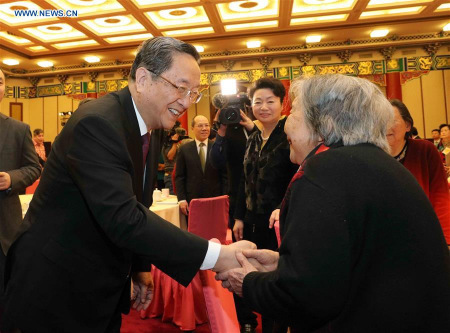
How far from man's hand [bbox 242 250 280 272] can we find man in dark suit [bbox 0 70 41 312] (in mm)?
1417

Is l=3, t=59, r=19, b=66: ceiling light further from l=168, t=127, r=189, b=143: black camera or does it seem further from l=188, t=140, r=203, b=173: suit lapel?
l=188, t=140, r=203, b=173: suit lapel

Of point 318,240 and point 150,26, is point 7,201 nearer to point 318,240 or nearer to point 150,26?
point 318,240

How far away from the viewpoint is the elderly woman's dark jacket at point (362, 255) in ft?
2.52

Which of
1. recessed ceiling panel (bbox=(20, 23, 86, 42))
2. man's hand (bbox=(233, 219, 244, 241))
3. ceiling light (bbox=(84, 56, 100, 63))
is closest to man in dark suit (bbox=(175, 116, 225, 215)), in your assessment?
man's hand (bbox=(233, 219, 244, 241))

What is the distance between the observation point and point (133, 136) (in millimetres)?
1104

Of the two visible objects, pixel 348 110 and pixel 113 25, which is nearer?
pixel 348 110

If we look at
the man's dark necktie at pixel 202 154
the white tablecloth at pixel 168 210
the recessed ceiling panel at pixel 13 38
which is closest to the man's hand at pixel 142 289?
the white tablecloth at pixel 168 210

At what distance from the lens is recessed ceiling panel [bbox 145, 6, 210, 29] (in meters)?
6.57

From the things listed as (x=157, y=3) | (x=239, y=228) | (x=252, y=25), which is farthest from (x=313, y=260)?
(x=252, y=25)

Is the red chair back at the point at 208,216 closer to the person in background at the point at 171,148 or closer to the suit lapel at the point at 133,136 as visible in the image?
the suit lapel at the point at 133,136

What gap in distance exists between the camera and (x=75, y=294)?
1.05m

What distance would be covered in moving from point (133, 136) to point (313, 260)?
638mm

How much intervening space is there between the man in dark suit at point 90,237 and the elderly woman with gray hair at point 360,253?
0.35 m

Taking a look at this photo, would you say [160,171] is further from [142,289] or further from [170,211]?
[142,289]
